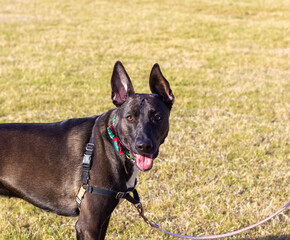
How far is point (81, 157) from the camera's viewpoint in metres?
3.68

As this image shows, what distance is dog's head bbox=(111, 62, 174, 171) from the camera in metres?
3.43

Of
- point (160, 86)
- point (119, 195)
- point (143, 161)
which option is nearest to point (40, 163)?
point (119, 195)

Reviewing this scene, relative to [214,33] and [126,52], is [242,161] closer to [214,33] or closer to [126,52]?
[126,52]

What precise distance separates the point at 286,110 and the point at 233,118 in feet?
5.43

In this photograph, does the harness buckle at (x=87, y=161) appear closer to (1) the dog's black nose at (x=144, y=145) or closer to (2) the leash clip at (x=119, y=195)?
(2) the leash clip at (x=119, y=195)

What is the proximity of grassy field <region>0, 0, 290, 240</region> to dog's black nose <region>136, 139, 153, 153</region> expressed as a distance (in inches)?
68.3

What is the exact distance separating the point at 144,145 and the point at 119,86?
0.91 meters

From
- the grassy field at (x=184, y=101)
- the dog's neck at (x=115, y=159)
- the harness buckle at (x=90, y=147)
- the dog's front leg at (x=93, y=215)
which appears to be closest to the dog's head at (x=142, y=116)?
the dog's neck at (x=115, y=159)

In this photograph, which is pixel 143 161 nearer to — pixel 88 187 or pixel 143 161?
pixel 143 161

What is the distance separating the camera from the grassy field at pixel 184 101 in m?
4.97

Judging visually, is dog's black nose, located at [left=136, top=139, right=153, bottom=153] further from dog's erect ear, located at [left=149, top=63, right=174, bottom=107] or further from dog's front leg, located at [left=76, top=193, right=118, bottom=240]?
dog's erect ear, located at [left=149, top=63, right=174, bottom=107]

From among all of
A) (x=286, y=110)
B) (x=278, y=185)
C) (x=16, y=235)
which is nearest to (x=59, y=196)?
(x=16, y=235)

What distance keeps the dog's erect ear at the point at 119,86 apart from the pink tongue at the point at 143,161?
75cm

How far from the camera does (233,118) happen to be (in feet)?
27.5
